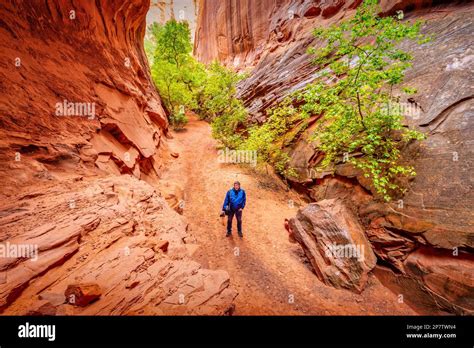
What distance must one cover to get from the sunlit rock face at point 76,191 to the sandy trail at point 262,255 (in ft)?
4.38

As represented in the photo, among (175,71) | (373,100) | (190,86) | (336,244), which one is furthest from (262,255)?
(190,86)

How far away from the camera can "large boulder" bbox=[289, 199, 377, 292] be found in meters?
5.64

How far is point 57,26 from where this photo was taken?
6750 millimetres

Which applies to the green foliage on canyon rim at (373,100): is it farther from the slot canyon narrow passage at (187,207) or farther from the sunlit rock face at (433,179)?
the sunlit rock face at (433,179)

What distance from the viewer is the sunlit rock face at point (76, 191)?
3.22 metres

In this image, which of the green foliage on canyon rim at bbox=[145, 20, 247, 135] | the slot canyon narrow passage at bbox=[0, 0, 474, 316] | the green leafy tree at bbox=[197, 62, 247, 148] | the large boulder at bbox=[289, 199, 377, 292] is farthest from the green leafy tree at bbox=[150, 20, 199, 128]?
the large boulder at bbox=[289, 199, 377, 292]

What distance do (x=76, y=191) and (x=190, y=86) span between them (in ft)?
63.0

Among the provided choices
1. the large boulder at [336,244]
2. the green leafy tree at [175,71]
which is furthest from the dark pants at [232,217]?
the green leafy tree at [175,71]

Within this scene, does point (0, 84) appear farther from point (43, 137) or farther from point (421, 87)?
point (421, 87)

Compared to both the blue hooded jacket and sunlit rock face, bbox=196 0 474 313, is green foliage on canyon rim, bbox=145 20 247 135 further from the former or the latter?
the blue hooded jacket

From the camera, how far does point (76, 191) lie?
16.4 feet

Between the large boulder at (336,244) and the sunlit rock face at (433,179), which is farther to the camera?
the large boulder at (336,244)
